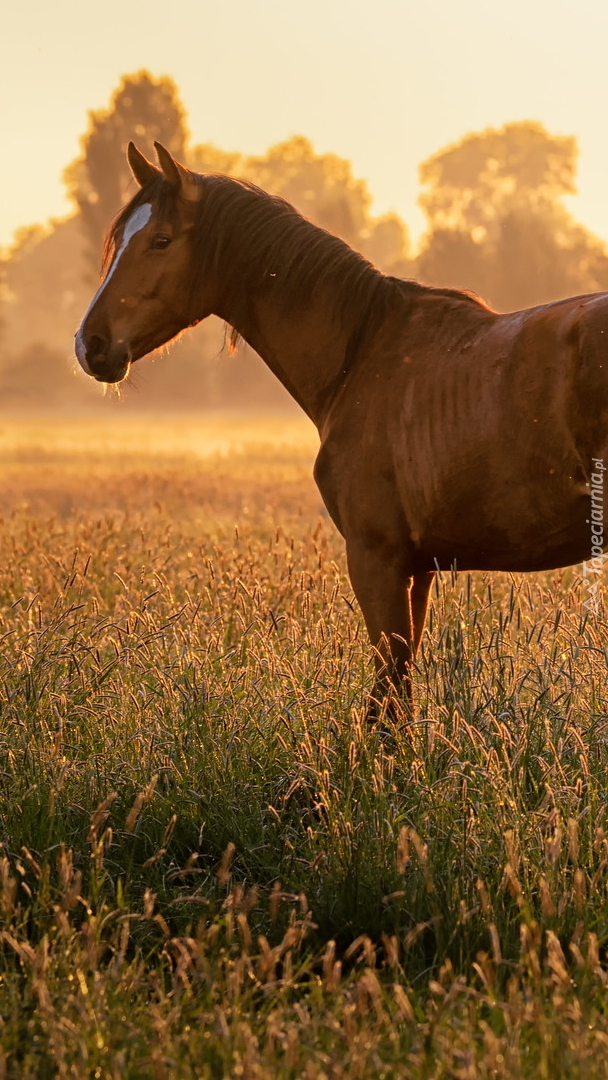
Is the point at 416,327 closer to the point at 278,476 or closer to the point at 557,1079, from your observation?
the point at 557,1079

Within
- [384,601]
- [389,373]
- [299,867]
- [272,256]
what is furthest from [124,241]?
[299,867]

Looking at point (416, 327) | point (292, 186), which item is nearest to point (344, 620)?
point (416, 327)

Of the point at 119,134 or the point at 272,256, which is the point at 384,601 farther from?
the point at 119,134

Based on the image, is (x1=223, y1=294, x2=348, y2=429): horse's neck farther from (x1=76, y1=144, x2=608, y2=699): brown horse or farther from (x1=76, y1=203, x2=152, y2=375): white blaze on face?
(x1=76, y1=203, x2=152, y2=375): white blaze on face

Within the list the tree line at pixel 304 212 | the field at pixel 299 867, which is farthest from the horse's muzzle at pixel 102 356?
the tree line at pixel 304 212

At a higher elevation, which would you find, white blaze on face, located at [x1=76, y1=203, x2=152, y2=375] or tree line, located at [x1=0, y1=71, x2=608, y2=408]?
tree line, located at [x1=0, y1=71, x2=608, y2=408]

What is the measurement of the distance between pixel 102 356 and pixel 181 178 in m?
0.91

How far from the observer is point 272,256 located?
5.39 m

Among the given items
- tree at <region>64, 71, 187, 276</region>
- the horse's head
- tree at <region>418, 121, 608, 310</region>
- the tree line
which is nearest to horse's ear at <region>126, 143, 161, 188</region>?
the horse's head

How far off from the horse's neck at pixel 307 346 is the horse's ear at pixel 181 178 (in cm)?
58

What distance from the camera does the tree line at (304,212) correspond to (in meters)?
54.8

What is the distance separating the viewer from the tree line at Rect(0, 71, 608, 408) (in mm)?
54781

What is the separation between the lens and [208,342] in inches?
2879

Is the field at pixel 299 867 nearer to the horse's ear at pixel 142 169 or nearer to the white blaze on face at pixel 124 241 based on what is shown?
the white blaze on face at pixel 124 241
